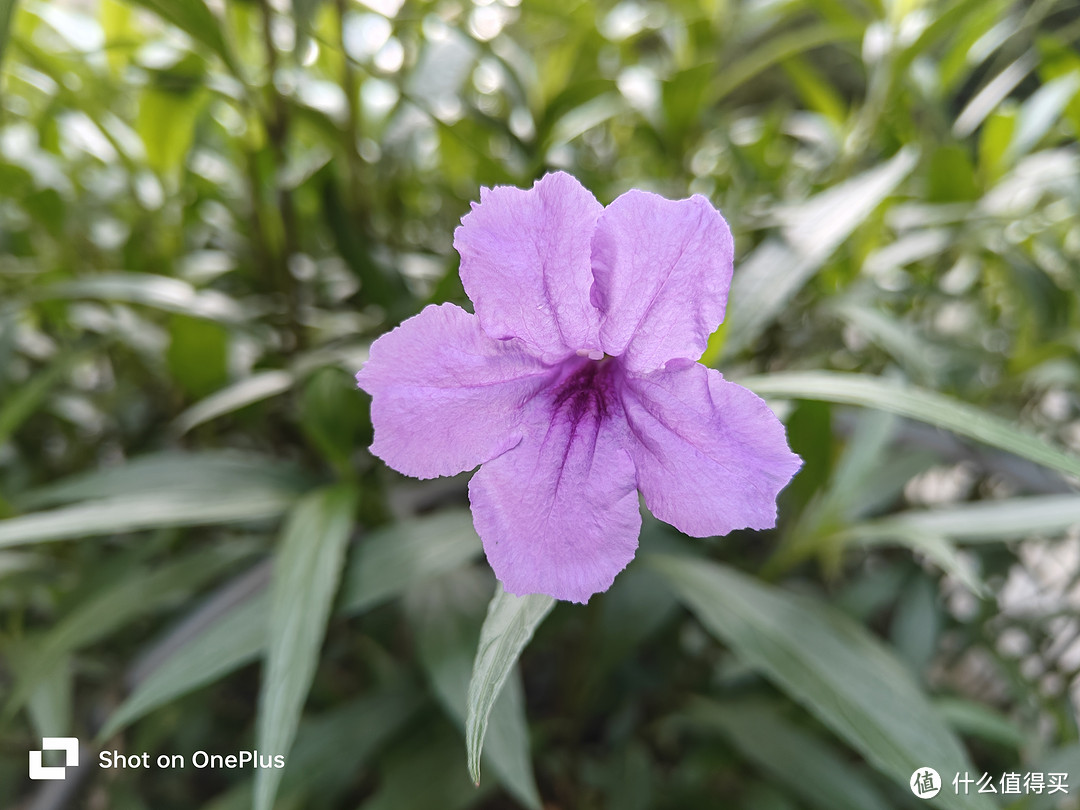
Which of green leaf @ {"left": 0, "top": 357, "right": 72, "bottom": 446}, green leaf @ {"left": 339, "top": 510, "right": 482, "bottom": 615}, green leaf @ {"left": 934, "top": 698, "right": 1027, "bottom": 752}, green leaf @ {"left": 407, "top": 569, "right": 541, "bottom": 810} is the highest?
green leaf @ {"left": 339, "top": 510, "right": 482, "bottom": 615}

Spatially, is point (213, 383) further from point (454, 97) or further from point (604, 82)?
point (604, 82)

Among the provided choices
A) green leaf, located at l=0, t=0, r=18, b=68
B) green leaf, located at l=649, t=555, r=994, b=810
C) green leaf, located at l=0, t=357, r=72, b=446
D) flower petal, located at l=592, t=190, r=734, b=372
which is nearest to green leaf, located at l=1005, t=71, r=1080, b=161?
green leaf, located at l=649, t=555, r=994, b=810

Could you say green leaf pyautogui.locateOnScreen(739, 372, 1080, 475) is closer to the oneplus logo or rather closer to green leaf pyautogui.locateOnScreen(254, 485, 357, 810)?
green leaf pyautogui.locateOnScreen(254, 485, 357, 810)

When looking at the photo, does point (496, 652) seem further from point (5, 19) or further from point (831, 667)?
point (5, 19)

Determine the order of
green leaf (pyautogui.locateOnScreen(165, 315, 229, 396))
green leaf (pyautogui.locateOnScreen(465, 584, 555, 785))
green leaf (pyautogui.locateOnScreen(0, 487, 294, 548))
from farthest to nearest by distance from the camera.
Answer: green leaf (pyautogui.locateOnScreen(165, 315, 229, 396)) → green leaf (pyautogui.locateOnScreen(0, 487, 294, 548)) → green leaf (pyautogui.locateOnScreen(465, 584, 555, 785))

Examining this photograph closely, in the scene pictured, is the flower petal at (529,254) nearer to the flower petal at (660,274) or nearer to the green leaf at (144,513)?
the flower petal at (660,274)

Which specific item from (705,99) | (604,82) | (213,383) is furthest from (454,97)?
(213,383)

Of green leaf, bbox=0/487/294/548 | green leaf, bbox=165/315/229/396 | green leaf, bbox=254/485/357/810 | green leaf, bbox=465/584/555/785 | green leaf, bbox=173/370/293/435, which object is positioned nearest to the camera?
green leaf, bbox=465/584/555/785

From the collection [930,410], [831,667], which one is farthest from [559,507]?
[831,667]
